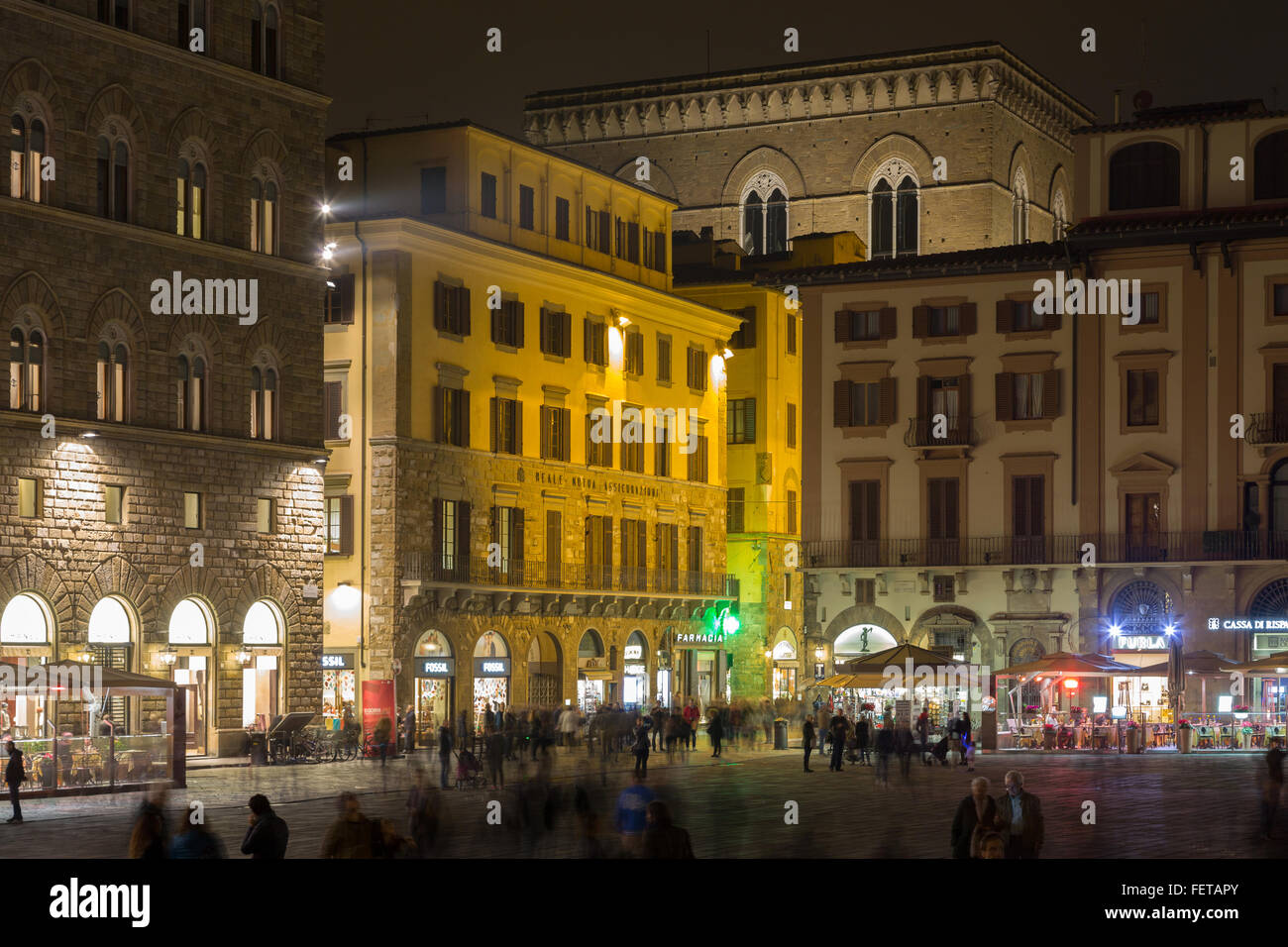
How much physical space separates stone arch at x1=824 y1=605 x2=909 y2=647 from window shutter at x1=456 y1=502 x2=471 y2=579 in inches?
469

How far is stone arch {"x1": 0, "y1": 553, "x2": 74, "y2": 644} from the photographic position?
46.8 metres

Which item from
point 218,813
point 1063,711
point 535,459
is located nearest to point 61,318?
point 218,813

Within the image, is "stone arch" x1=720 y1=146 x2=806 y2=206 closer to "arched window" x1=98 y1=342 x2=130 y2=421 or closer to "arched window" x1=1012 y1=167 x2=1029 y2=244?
"arched window" x1=1012 y1=167 x2=1029 y2=244

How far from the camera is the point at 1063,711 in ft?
204

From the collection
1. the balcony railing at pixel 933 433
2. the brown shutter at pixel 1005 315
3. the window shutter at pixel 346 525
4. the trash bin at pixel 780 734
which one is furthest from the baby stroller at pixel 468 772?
the brown shutter at pixel 1005 315

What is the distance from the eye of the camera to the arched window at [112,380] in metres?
49.4

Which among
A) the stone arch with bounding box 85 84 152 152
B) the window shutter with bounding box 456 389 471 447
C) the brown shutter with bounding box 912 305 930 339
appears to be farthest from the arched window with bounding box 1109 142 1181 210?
the stone arch with bounding box 85 84 152 152

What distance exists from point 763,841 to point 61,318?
938 inches

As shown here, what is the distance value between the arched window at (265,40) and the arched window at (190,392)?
7257 mm

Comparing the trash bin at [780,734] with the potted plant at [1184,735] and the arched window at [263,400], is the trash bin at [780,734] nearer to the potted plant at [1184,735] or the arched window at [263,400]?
the potted plant at [1184,735]

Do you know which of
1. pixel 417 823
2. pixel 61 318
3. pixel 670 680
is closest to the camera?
pixel 417 823

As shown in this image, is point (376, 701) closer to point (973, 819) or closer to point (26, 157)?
point (26, 157)

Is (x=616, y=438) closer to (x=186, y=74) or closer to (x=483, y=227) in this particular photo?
(x=483, y=227)

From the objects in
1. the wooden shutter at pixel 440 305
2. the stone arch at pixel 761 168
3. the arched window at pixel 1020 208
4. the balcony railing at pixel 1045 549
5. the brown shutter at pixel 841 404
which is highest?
the stone arch at pixel 761 168
